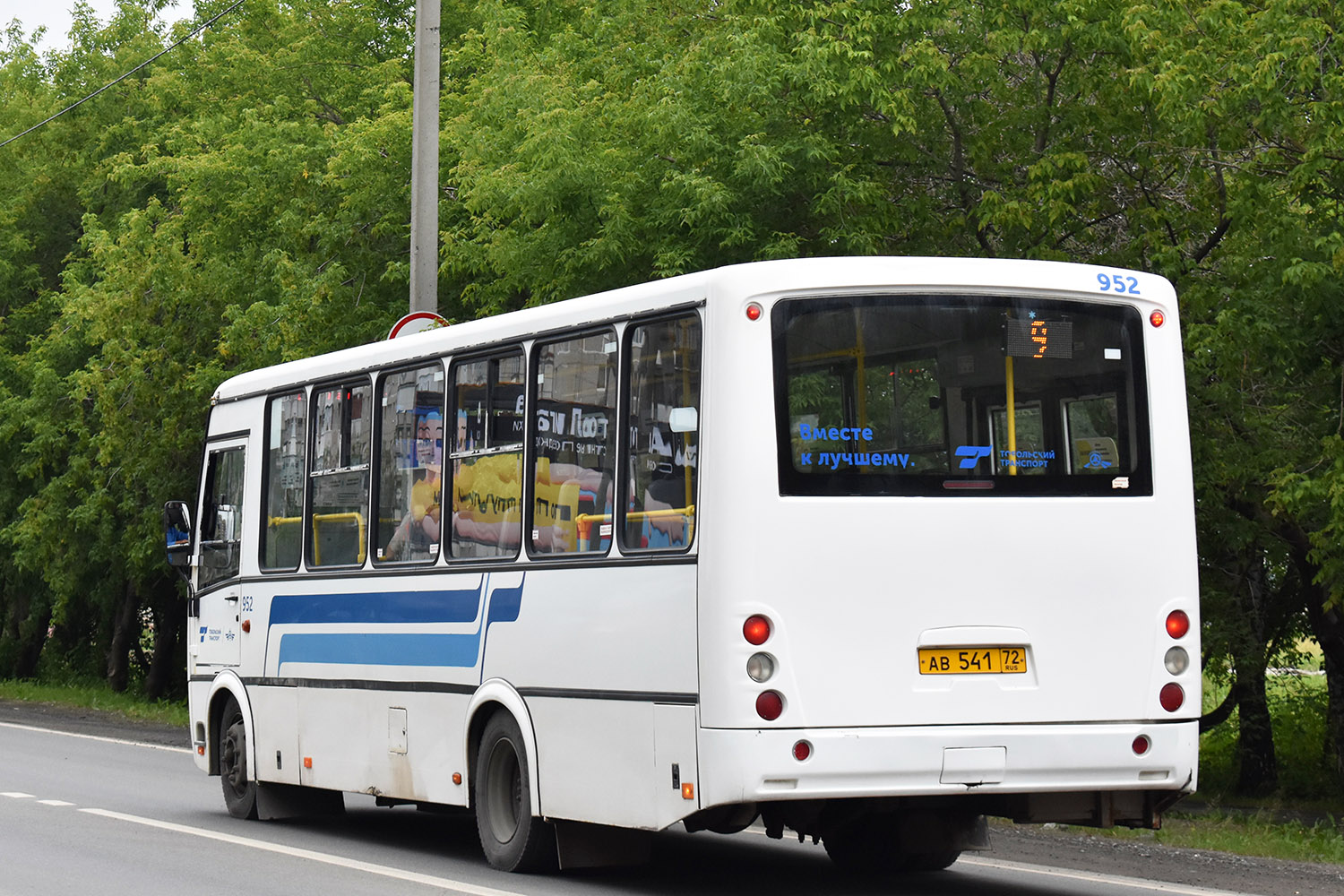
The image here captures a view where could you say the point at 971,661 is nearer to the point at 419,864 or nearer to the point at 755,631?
the point at 755,631

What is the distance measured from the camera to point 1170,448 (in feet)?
32.0

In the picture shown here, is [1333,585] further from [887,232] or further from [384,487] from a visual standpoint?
[384,487]

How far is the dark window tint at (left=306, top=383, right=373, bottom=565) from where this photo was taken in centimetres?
1237

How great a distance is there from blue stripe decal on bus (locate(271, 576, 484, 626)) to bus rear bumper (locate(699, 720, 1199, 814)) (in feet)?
8.28

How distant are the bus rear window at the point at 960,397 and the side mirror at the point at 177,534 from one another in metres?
6.70

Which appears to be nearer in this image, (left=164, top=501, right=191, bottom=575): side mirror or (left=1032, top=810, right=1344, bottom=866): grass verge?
(left=1032, top=810, right=1344, bottom=866): grass verge

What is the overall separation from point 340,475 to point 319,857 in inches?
93.9

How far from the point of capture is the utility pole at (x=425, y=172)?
18125 mm

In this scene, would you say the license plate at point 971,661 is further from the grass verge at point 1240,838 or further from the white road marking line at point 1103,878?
the grass verge at point 1240,838

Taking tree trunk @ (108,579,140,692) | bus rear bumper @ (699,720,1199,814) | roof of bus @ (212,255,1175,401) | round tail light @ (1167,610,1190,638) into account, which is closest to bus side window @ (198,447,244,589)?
roof of bus @ (212,255,1175,401)

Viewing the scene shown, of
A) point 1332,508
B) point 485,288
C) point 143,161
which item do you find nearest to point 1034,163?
point 1332,508

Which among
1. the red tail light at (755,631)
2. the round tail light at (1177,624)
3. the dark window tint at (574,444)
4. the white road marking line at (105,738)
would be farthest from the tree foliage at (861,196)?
the red tail light at (755,631)

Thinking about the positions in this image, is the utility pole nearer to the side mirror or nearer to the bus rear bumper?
the side mirror

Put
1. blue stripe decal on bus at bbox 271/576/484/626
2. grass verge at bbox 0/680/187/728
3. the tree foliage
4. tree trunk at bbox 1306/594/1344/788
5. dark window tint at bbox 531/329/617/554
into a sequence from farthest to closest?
1. grass verge at bbox 0/680/187/728
2. tree trunk at bbox 1306/594/1344/788
3. the tree foliage
4. blue stripe decal on bus at bbox 271/576/484/626
5. dark window tint at bbox 531/329/617/554
